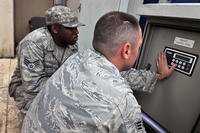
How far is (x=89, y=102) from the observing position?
0.67m

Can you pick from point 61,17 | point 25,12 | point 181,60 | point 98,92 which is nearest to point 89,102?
point 98,92

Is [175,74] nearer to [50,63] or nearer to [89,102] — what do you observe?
[89,102]

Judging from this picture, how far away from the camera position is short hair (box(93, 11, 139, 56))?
0.78 m

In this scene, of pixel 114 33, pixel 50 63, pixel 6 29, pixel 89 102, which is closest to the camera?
pixel 89 102

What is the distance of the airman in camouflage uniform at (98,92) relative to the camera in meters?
0.65

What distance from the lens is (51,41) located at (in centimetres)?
174

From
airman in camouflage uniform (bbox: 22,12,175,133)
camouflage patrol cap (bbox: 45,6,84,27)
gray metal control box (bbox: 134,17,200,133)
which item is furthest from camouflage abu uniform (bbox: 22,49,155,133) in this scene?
camouflage patrol cap (bbox: 45,6,84,27)

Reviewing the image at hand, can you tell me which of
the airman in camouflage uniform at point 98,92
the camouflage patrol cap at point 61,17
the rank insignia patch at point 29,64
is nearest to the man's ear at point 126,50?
the airman in camouflage uniform at point 98,92

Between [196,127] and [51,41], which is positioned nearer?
[196,127]

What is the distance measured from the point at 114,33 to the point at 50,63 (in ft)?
3.64

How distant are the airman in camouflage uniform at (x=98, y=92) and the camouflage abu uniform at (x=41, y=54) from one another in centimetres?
84

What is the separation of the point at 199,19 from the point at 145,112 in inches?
25.6

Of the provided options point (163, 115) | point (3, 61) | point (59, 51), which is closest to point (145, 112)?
point (163, 115)

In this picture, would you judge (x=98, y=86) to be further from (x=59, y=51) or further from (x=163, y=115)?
(x=59, y=51)
